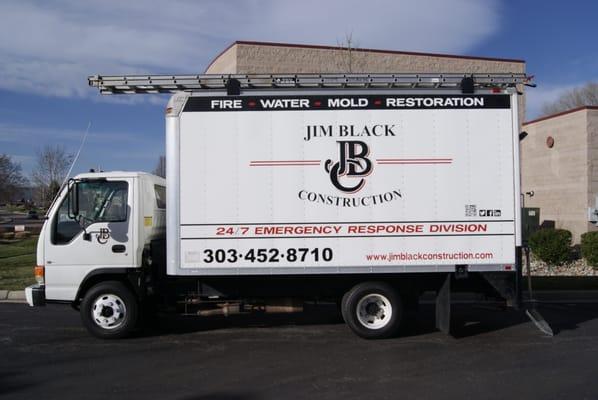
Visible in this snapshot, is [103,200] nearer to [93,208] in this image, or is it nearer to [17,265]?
[93,208]

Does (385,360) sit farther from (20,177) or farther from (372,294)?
(20,177)

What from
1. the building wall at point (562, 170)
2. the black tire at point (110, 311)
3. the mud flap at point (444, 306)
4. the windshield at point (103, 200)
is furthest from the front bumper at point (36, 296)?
the building wall at point (562, 170)

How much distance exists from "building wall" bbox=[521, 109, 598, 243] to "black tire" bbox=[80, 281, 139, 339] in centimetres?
1547

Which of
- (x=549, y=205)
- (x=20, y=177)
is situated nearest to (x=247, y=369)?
(x=549, y=205)

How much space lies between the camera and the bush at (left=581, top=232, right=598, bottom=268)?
570 inches

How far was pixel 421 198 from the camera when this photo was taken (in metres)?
7.26

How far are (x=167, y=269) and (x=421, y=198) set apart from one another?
3536 mm

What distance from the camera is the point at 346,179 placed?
23.8ft

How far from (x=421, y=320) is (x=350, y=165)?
324cm

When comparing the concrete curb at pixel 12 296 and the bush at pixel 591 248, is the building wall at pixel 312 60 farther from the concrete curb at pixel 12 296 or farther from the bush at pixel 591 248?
the concrete curb at pixel 12 296

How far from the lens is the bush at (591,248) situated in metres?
14.5

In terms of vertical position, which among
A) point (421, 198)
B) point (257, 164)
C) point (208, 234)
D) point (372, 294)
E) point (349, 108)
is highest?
point (349, 108)

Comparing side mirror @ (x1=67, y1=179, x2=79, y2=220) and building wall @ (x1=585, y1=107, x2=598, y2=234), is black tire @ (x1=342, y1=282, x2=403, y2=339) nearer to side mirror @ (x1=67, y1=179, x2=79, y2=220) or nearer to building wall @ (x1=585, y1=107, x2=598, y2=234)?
side mirror @ (x1=67, y1=179, x2=79, y2=220)

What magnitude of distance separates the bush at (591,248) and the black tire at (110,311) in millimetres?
12249
